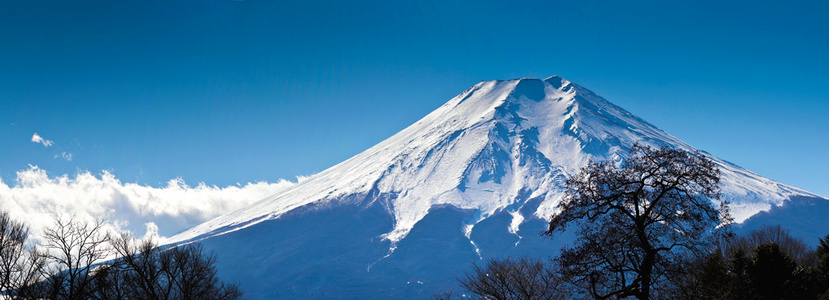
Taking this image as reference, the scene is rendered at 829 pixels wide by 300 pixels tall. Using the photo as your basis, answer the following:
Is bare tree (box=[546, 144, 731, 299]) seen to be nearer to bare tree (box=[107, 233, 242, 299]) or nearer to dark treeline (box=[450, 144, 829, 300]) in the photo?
dark treeline (box=[450, 144, 829, 300])

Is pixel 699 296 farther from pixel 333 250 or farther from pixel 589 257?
pixel 333 250

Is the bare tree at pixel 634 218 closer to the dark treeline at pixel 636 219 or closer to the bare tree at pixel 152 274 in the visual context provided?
the dark treeline at pixel 636 219

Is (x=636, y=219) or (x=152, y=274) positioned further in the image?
(x=152, y=274)

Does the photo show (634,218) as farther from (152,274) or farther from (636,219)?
(152,274)

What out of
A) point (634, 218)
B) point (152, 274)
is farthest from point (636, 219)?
point (152, 274)

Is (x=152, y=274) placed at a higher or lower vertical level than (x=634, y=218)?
higher

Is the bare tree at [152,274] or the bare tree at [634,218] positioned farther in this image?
the bare tree at [152,274]

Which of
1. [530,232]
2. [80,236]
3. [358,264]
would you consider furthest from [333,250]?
[80,236]

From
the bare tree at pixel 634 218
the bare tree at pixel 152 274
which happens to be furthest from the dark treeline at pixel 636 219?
the bare tree at pixel 152 274

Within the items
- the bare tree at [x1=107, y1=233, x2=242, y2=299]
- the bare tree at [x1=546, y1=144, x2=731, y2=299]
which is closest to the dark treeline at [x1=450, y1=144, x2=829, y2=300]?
the bare tree at [x1=546, y1=144, x2=731, y2=299]
